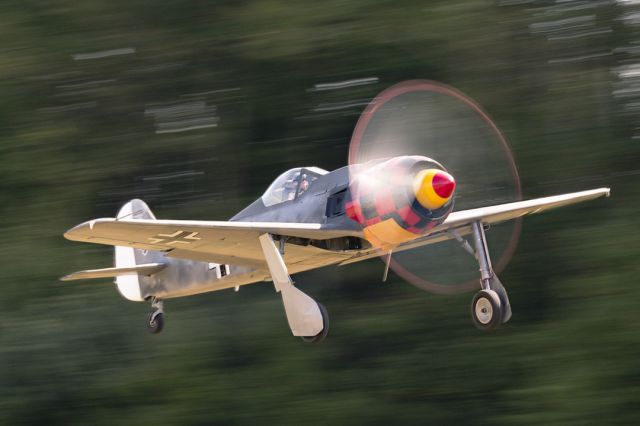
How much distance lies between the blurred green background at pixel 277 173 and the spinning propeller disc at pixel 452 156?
3.18 feet

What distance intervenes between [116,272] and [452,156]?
430 cm

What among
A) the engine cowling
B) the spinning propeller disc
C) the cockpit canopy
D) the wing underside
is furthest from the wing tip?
the spinning propeller disc

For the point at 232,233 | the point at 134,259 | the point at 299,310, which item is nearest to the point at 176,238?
the point at 232,233

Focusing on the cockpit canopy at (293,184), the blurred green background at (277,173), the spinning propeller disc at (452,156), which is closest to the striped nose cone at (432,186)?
the cockpit canopy at (293,184)

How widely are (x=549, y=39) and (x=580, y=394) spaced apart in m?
5.24

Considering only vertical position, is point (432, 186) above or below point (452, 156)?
above

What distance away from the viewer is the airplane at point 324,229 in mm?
8406

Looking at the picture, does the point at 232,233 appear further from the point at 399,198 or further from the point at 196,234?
the point at 399,198

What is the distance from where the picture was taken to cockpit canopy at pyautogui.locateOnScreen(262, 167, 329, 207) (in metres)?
9.34

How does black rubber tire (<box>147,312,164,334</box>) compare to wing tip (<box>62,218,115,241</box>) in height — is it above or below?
below

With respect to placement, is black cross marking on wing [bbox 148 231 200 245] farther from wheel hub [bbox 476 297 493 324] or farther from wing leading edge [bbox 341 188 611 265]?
wheel hub [bbox 476 297 493 324]

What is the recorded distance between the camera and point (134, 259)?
12.1 metres

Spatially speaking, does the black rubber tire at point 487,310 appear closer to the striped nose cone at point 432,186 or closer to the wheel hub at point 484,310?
the wheel hub at point 484,310

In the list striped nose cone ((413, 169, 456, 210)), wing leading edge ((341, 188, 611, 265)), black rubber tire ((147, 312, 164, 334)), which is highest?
striped nose cone ((413, 169, 456, 210))
